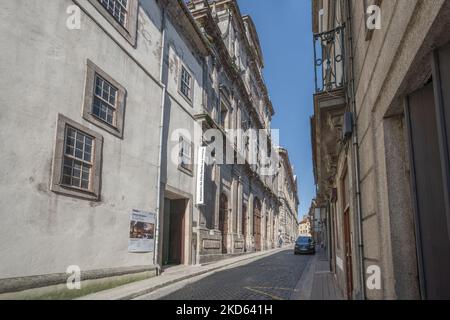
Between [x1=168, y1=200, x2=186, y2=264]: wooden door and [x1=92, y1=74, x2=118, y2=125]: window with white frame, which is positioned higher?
[x1=92, y1=74, x2=118, y2=125]: window with white frame

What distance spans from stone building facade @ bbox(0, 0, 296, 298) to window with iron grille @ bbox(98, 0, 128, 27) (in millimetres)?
37

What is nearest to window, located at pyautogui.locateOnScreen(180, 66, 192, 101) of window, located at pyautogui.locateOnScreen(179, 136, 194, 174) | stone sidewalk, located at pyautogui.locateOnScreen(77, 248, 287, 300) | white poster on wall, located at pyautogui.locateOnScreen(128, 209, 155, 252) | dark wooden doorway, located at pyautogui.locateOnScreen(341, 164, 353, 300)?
window, located at pyautogui.locateOnScreen(179, 136, 194, 174)

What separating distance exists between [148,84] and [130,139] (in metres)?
2.58

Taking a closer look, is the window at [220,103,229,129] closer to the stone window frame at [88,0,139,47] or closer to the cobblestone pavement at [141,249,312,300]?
the stone window frame at [88,0,139,47]

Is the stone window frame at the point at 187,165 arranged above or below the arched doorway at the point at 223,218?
above

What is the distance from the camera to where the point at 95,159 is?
9758 millimetres

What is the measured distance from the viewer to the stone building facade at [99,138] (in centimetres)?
750

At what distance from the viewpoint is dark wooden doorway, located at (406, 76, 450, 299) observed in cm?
287

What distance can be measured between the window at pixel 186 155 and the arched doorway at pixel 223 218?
6138mm

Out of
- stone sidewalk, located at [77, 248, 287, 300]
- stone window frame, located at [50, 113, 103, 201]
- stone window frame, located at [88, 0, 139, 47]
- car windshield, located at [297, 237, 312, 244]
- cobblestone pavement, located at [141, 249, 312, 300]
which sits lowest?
cobblestone pavement, located at [141, 249, 312, 300]

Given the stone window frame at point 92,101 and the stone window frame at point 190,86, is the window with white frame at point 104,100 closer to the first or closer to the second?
the stone window frame at point 92,101

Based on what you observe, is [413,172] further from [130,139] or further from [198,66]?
[198,66]

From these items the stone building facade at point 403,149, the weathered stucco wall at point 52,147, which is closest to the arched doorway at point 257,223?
the weathered stucco wall at point 52,147
